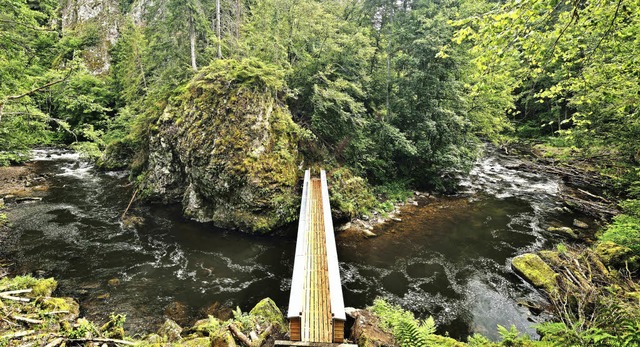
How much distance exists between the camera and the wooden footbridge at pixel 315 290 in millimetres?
5777

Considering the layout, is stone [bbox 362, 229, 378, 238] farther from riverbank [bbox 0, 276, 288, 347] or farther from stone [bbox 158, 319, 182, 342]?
stone [bbox 158, 319, 182, 342]

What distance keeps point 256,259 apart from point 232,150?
4918 mm

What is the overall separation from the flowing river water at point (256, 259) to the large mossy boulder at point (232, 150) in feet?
2.94

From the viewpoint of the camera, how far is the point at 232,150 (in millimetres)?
13023

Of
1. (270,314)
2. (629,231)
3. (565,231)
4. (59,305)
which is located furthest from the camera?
(565,231)

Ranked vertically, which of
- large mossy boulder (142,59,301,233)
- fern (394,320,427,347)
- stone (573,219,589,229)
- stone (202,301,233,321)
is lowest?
Result: stone (202,301,233,321)

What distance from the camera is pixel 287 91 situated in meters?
15.7

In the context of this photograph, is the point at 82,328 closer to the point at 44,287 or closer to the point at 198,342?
the point at 198,342

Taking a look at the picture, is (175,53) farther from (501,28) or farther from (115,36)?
(115,36)

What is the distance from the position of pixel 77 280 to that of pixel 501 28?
1249cm

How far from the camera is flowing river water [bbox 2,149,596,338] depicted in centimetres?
859

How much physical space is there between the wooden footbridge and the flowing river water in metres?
1.79

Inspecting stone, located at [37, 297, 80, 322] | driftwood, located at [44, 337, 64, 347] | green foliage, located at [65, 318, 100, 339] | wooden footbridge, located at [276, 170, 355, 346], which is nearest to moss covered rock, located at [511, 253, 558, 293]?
wooden footbridge, located at [276, 170, 355, 346]

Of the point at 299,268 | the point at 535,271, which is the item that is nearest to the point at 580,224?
the point at 535,271
